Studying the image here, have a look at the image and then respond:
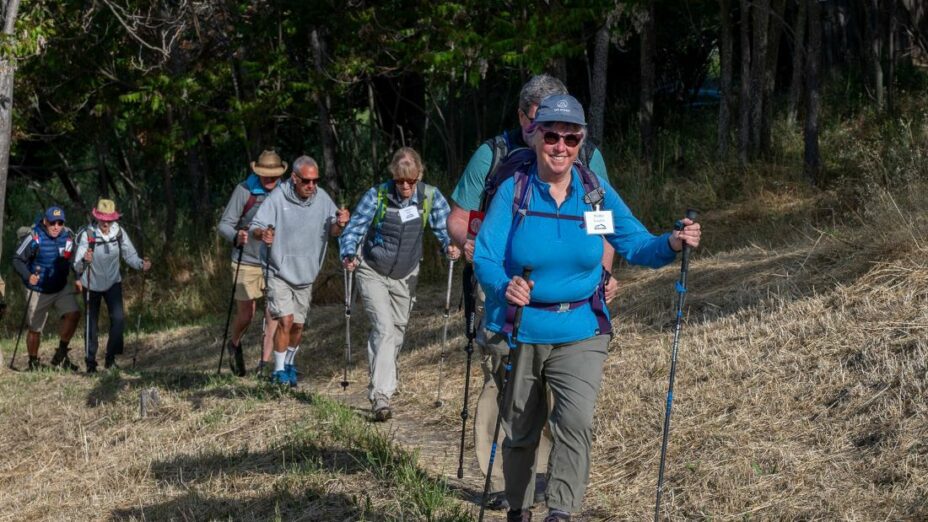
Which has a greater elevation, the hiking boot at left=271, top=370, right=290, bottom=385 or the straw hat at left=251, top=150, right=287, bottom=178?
the straw hat at left=251, top=150, right=287, bottom=178

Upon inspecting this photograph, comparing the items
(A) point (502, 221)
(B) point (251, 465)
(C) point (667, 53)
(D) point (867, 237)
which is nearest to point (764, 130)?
(C) point (667, 53)

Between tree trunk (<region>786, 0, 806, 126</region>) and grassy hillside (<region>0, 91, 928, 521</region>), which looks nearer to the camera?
grassy hillside (<region>0, 91, 928, 521</region>)

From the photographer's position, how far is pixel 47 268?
51.2 ft

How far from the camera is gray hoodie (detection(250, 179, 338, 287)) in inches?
444

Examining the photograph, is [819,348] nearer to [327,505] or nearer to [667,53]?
[327,505]

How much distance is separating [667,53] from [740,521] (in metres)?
18.4

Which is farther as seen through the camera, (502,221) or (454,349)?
(454,349)

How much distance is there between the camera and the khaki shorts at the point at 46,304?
15.8 metres

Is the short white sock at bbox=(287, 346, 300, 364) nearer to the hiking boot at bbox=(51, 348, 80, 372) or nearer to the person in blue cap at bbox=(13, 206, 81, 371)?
the person in blue cap at bbox=(13, 206, 81, 371)

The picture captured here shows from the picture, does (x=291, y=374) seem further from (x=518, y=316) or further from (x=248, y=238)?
(x=518, y=316)

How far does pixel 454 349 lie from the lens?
39.8 feet

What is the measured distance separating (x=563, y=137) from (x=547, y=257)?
1.73 ft

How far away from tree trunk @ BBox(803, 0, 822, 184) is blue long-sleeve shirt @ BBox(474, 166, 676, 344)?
10.6 metres

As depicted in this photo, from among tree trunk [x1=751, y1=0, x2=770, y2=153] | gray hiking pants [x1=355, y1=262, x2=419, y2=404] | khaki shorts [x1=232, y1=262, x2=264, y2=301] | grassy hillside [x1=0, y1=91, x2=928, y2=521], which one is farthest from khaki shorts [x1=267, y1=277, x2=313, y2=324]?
tree trunk [x1=751, y1=0, x2=770, y2=153]
